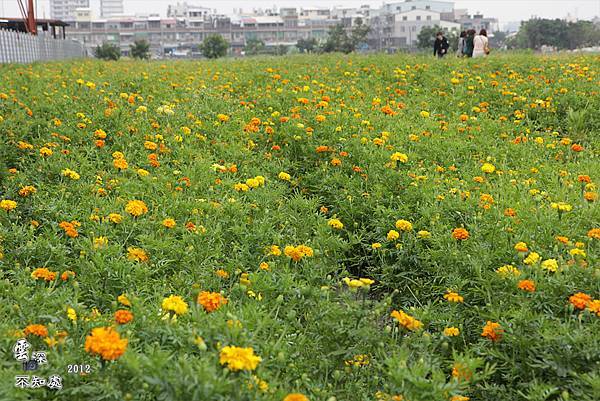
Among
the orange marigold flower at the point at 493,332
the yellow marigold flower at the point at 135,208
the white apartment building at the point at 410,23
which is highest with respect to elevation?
the white apartment building at the point at 410,23

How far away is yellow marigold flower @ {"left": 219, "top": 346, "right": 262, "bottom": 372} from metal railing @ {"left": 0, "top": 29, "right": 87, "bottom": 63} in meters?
13.0

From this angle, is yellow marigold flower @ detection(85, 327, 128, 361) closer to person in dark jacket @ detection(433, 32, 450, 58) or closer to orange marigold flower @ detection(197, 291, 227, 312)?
orange marigold flower @ detection(197, 291, 227, 312)

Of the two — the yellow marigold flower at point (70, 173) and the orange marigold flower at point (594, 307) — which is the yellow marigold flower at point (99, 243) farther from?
the orange marigold flower at point (594, 307)

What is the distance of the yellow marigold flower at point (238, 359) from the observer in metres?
1.74

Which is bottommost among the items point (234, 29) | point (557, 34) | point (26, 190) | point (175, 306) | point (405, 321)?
point (405, 321)

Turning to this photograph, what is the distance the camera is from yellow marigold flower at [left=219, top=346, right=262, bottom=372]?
1.74 m

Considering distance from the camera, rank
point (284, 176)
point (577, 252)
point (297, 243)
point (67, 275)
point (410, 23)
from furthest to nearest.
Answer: point (410, 23), point (284, 176), point (297, 243), point (577, 252), point (67, 275)

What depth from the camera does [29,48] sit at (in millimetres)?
15789

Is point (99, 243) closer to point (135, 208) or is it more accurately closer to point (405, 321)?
point (135, 208)

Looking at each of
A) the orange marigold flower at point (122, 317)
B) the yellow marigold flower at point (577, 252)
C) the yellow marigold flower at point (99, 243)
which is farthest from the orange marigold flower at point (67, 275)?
the yellow marigold flower at point (577, 252)

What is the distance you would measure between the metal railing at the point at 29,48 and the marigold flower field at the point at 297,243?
300 inches

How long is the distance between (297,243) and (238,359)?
1757mm

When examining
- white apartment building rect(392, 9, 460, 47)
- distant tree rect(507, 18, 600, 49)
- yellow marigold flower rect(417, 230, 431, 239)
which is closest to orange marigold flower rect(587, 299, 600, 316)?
yellow marigold flower rect(417, 230, 431, 239)

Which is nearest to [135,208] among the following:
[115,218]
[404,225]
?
[115,218]
